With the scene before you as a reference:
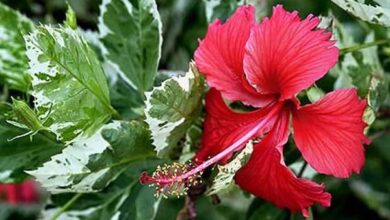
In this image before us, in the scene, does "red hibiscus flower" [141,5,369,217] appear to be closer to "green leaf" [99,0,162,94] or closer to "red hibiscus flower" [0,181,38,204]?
"green leaf" [99,0,162,94]

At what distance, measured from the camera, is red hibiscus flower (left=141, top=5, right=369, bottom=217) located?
0.51 metres

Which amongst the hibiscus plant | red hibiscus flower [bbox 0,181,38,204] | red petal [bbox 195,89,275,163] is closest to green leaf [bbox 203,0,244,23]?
the hibiscus plant

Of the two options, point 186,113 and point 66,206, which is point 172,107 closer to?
point 186,113

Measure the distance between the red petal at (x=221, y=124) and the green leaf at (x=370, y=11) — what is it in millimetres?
89

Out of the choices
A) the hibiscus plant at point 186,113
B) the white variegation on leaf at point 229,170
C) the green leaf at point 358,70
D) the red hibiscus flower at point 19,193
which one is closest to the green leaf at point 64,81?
the hibiscus plant at point 186,113

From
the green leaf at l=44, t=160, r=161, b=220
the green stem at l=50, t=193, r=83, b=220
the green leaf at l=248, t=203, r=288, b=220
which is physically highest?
the green stem at l=50, t=193, r=83, b=220

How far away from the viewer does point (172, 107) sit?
0.55m

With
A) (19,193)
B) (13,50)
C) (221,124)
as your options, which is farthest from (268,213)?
(19,193)

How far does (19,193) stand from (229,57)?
564 millimetres

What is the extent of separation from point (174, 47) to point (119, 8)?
269mm

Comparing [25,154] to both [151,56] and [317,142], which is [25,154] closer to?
[151,56]

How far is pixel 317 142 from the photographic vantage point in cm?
52

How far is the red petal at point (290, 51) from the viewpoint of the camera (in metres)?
0.51

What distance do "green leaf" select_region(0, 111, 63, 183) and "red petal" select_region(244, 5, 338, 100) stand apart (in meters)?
0.18
